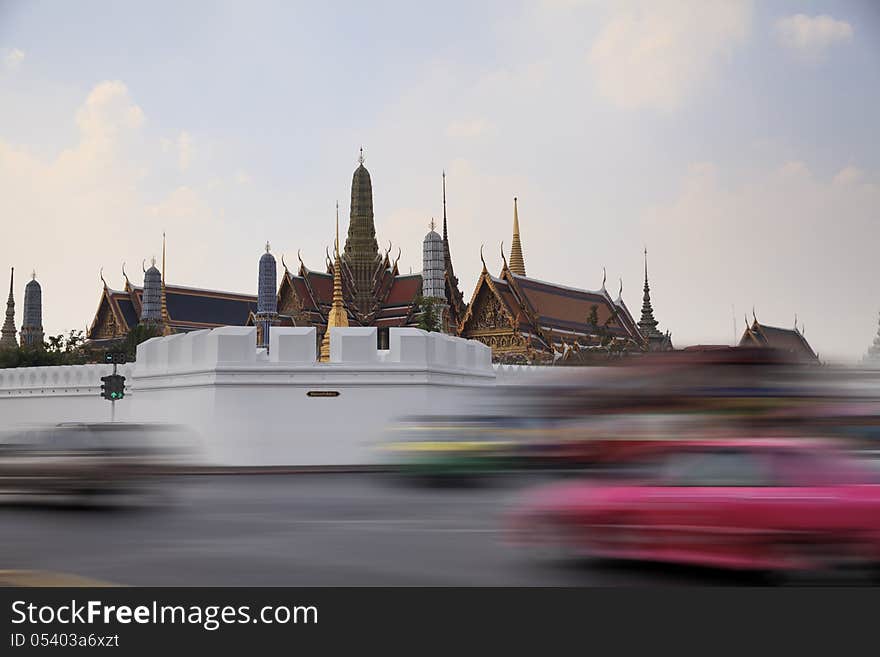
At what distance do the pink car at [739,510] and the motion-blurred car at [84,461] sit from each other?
19.0 feet

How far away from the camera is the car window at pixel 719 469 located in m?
6.64

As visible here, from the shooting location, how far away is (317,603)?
5.02m

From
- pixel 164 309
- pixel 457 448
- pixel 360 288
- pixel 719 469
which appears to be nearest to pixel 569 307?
pixel 360 288

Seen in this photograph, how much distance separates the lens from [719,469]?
265 inches

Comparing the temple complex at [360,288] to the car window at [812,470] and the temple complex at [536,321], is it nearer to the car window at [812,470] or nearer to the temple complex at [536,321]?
the temple complex at [536,321]

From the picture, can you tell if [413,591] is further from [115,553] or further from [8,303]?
[8,303]

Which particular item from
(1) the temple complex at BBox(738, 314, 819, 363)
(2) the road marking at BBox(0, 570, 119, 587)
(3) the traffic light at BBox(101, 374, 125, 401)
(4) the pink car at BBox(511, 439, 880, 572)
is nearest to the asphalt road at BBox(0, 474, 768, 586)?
(2) the road marking at BBox(0, 570, 119, 587)

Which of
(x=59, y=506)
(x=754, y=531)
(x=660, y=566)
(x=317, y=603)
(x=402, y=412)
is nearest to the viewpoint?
(x=317, y=603)

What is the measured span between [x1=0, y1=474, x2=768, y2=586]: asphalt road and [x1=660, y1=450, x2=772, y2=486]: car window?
0.57 meters

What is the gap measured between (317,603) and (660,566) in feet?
9.15

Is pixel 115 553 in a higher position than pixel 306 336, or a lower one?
lower

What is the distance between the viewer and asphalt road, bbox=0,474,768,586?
6820 millimetres

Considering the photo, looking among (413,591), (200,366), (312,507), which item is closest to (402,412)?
(200,366)

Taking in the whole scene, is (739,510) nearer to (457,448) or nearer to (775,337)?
(457,448)
